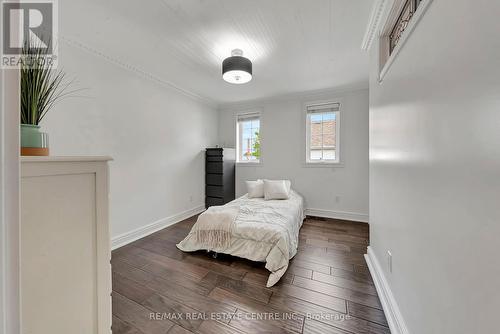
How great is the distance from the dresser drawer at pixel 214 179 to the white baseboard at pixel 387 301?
286 centimetres

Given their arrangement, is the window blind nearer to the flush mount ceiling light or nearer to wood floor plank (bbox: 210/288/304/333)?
the flush mount ceiling light

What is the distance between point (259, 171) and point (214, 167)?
3.28 feet

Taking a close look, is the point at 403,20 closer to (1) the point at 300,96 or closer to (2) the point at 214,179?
(1) the point at 300,96

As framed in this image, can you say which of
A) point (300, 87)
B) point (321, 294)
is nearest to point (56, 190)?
point (321, 294)

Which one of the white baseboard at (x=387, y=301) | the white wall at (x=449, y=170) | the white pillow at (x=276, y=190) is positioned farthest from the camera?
the white pillow at (x=276, y=190)

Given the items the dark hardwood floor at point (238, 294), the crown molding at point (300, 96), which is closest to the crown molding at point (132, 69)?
the crown molding at point (300, 96)

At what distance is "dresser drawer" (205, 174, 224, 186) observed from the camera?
393 cm

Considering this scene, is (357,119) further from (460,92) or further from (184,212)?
(184,212)

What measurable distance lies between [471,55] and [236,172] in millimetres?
3968

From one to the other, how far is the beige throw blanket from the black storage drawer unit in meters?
1.64

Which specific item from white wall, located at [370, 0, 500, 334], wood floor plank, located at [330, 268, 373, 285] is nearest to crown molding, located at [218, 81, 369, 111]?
white wall, located at [370, 0, 500, 334]

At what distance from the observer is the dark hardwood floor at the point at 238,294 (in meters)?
1.30

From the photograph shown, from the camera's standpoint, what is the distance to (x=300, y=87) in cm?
336

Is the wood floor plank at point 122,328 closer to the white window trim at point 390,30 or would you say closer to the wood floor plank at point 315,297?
the wood floor plank at point 315,297
